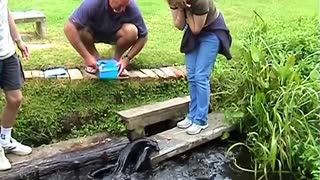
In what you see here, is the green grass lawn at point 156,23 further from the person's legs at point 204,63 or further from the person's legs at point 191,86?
the person's legs at point 204,63

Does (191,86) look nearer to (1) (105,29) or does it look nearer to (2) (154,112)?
(2) (154,112)

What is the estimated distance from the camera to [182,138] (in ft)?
13.4

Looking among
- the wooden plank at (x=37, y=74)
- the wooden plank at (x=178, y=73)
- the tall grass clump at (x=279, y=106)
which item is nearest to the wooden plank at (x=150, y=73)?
the wooden plank at (x=178, y=73)

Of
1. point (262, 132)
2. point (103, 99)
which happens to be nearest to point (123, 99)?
point (103, 99)

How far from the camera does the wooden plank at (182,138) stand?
3941 millimetres

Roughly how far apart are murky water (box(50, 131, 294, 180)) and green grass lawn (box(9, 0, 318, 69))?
3.24 ft

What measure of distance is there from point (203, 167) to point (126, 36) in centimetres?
119

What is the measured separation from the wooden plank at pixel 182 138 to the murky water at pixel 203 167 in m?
0.07

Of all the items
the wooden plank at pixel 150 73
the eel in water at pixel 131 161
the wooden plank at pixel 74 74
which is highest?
the wooden plank at pixel 74 74

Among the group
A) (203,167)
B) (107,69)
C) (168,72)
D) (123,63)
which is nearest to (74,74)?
(107,69)

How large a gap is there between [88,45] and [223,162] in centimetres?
138

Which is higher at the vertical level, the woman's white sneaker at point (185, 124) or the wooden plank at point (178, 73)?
the wooden plank at point (178, 73)

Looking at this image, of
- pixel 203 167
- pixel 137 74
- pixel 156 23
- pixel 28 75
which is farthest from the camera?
pixel 156 23

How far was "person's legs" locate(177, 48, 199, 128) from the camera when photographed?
13.4ft
